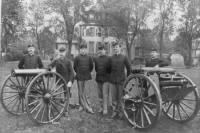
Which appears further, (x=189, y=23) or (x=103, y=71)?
(x=103, y=71)

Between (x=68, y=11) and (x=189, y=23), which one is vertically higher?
(x=68, y=11)

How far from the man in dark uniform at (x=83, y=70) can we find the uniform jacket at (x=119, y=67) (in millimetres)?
607

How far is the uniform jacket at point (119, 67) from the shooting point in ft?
12.6

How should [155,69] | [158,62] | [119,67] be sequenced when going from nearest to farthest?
[155,69]
[158,62]
[119,67]

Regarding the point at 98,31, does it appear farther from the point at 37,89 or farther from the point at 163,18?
the point at 37,89

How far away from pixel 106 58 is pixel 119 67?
0.42 meters

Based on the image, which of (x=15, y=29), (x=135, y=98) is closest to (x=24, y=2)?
(x=15, y=29)

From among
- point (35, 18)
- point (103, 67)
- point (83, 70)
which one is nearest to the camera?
point (35, 18)

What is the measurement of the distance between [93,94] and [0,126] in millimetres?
2168

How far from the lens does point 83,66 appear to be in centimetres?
419

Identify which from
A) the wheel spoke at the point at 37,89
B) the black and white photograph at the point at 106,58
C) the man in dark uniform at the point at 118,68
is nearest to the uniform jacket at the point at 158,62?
the black and white photograph at the point at 106,58

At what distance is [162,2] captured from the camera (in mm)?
3631

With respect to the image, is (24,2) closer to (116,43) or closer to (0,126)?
(116,43)

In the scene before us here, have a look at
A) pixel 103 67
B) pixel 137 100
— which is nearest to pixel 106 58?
pixel 103 67
